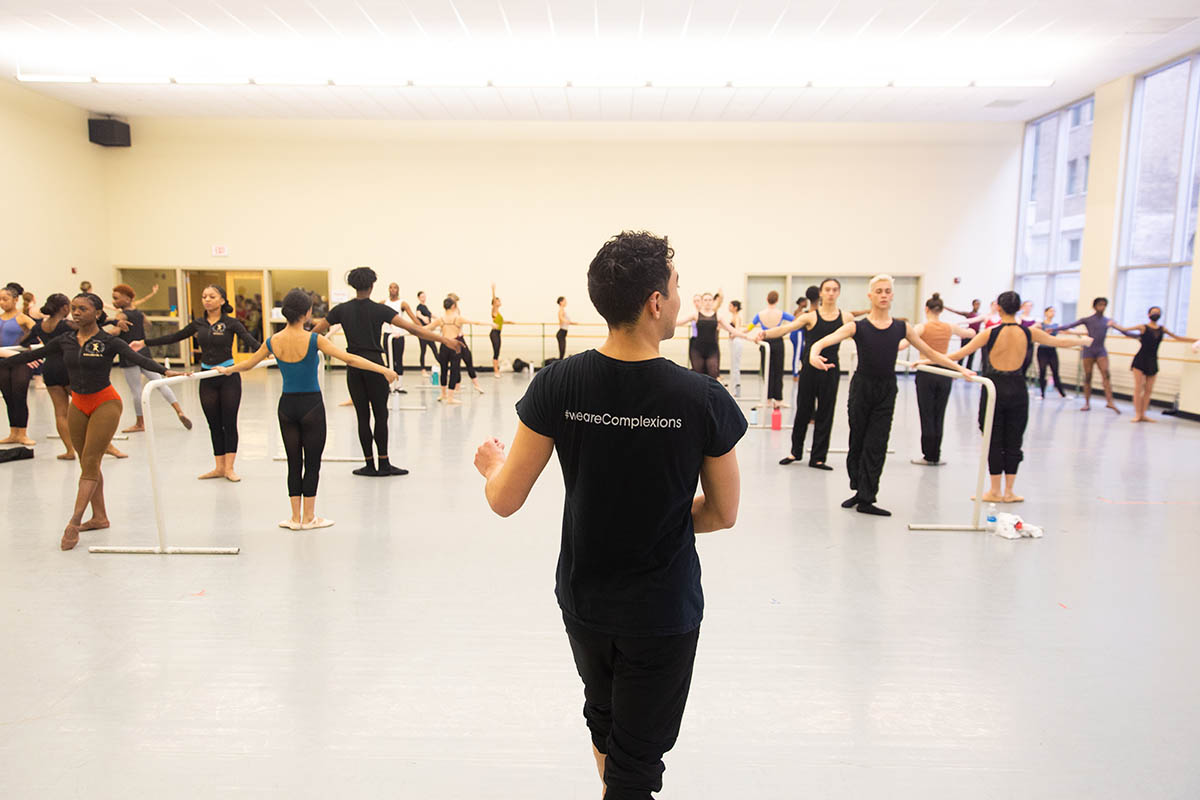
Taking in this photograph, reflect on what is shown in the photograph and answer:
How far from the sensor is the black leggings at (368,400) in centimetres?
667

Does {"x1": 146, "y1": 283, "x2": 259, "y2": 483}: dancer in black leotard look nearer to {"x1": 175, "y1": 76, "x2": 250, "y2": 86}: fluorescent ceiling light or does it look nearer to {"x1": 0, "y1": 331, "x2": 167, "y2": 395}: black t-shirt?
{"x1": 0, "y1": 331, "x2": 167, "y2": 395}: black t-shirt

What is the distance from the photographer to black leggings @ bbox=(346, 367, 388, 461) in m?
6.67

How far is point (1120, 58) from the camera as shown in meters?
11.7

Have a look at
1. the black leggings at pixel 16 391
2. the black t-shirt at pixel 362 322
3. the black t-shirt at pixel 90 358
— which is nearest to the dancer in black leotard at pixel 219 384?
the black t-shirt at pixel 362 322

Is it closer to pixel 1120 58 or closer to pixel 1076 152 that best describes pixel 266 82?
pixel 1120 58

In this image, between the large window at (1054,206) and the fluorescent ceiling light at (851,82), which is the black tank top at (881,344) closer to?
the fluorescent ceiling light at (851,82)

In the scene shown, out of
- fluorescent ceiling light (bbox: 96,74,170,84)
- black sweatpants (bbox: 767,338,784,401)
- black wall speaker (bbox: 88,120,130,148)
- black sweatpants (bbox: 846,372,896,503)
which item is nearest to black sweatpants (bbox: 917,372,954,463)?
black sweatpants (bbox: 846,372,896,503)

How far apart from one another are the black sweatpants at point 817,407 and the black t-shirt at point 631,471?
5.79 m

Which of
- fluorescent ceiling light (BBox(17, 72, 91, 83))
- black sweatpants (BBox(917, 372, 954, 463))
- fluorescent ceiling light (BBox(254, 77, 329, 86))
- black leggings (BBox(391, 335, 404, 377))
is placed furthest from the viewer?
black leggings (BBox(391, 335, 404, 377))

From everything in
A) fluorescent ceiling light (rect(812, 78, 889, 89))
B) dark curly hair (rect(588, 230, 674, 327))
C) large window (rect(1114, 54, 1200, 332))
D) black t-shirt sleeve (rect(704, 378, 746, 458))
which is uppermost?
fluorescent ceiling light (rect(812, 78, 889, 89))

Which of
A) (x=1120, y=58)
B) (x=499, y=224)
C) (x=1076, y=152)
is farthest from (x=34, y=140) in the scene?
(x=1076, y=152)

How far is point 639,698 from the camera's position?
1724 mm

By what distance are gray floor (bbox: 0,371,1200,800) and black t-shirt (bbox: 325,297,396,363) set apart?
1.41 meters

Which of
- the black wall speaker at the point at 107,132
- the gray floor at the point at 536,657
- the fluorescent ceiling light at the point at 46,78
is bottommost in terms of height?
the gray floor at the point at 536,657
